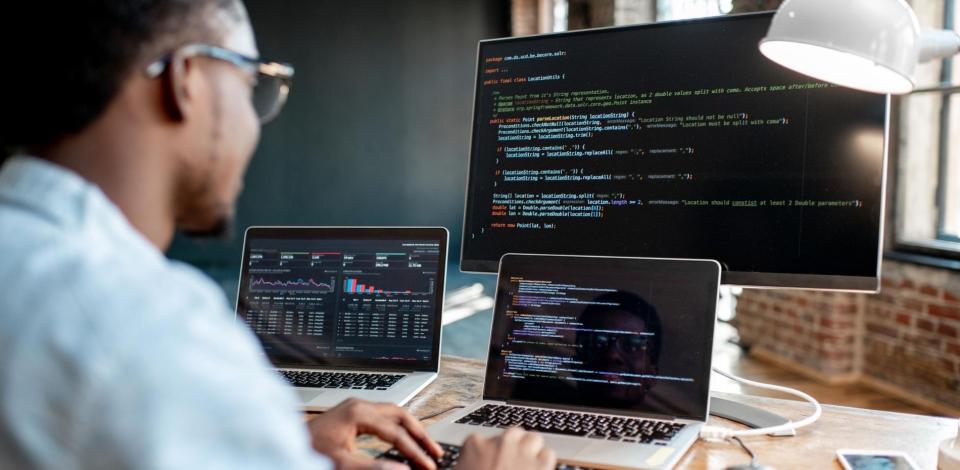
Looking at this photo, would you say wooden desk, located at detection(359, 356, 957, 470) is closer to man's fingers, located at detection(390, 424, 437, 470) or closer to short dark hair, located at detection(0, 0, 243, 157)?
man's fingers, located at detection(390, 424, 437, 470)

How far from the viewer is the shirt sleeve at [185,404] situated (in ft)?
1.50

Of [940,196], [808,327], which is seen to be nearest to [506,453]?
[940,196]

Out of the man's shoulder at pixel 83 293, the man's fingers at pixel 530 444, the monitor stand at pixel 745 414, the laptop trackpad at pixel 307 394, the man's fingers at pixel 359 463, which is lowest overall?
the laptop trackpad at pixel 307 394

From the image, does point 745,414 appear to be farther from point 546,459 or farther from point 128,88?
point 128,88

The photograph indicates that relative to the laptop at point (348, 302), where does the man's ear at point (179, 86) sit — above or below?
above

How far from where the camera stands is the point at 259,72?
78 cm

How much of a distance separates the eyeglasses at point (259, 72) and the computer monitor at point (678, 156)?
57 cm

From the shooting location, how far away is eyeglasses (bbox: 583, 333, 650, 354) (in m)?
1.18

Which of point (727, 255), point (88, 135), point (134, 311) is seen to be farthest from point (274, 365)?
point (134, 311)

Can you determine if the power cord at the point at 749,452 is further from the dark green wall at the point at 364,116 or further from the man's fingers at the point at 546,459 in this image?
the dark green wall at the point at 364,116

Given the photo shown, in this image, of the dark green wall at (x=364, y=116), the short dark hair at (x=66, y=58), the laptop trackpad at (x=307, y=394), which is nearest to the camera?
the short dark hair at (x=66, y=58)

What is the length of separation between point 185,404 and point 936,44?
3.55 ft

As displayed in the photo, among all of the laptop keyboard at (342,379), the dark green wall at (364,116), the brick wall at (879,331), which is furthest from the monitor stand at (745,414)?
the dark green wall at (364,116)

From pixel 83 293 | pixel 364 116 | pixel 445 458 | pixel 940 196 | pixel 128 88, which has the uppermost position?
pixel 364 116
